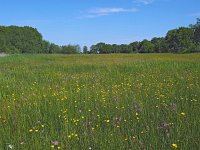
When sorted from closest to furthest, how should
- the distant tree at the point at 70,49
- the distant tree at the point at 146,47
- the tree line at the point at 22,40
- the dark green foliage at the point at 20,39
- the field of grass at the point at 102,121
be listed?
1. the field of grass at the point at 102,121
2. the tree line at the point at 22,40
3. the dark green foliage at the point at 20,39
4. the distant tree at the point at 146,47
5. the distant tree at the point at 70,49

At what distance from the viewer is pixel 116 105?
Answer: 738 centimetres

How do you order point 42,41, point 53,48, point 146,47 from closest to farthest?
point 42,41, point 53,48, point 146,47

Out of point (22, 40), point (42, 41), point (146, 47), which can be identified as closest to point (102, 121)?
point (22, 40)

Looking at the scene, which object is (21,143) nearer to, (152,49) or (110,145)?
(110,145)

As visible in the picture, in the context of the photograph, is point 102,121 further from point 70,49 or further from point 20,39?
point 70,49

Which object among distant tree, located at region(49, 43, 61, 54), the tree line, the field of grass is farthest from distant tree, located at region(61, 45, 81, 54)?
the field of grass

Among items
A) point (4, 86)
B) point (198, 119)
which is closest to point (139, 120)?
point (198, 119)

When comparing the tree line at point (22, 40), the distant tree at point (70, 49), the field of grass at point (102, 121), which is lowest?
the distant tree at point (70, 49)

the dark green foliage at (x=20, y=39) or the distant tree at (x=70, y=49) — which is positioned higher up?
the dark green foliage at (x=20, y=39)

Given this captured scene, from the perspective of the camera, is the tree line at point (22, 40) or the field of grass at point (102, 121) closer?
the field of grass at point (102, 121)

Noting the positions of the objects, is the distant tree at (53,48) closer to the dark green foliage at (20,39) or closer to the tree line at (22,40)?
the tree line at (22,40)

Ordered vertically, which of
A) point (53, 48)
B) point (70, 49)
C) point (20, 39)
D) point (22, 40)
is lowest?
point (70, 49)

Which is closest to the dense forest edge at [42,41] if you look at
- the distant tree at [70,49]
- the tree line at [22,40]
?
the tree line at [22,40]

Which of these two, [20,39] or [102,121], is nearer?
[102,121]
